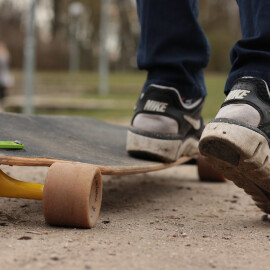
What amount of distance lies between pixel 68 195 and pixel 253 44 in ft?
2.18

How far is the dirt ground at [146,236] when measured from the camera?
107 centimetres

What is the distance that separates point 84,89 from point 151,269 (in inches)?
623

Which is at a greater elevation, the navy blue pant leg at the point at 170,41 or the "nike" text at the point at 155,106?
the navy blue pant leg at the point at 170,41

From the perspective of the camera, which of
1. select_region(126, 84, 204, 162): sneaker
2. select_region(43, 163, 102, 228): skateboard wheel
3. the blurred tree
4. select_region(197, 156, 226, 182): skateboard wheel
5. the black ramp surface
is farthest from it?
the blurred tree

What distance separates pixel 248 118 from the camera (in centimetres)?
141

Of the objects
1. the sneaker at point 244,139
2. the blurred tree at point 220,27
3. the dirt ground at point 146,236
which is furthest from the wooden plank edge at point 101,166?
the blurred tree at point 220,27

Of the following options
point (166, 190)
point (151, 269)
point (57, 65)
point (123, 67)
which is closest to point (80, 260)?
point (151, 269)

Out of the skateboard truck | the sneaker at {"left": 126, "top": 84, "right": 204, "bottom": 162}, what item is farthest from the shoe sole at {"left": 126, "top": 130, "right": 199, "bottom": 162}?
the skateboard truck

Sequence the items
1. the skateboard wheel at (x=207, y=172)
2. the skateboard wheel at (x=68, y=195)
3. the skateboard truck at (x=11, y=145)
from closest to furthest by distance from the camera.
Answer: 1. the skateboard wheel at (x=68, y=195)
2. the skateboard truck at (x=11, y=145)
3. the skateboard wheel at (x=207, y=172)

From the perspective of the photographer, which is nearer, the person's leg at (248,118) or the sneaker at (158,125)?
the person's leg at (248,118)

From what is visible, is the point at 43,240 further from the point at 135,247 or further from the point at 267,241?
the point at 267,241

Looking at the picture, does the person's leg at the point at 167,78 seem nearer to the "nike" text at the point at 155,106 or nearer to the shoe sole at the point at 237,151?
the "nike" text at the point at 155,106

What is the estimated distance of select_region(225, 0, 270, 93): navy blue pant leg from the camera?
1.47m

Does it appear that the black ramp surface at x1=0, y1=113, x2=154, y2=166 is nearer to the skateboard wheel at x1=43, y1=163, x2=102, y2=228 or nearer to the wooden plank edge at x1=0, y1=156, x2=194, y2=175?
the wooden plank edge at x1=0, y1=156, x2=194, y2=175
